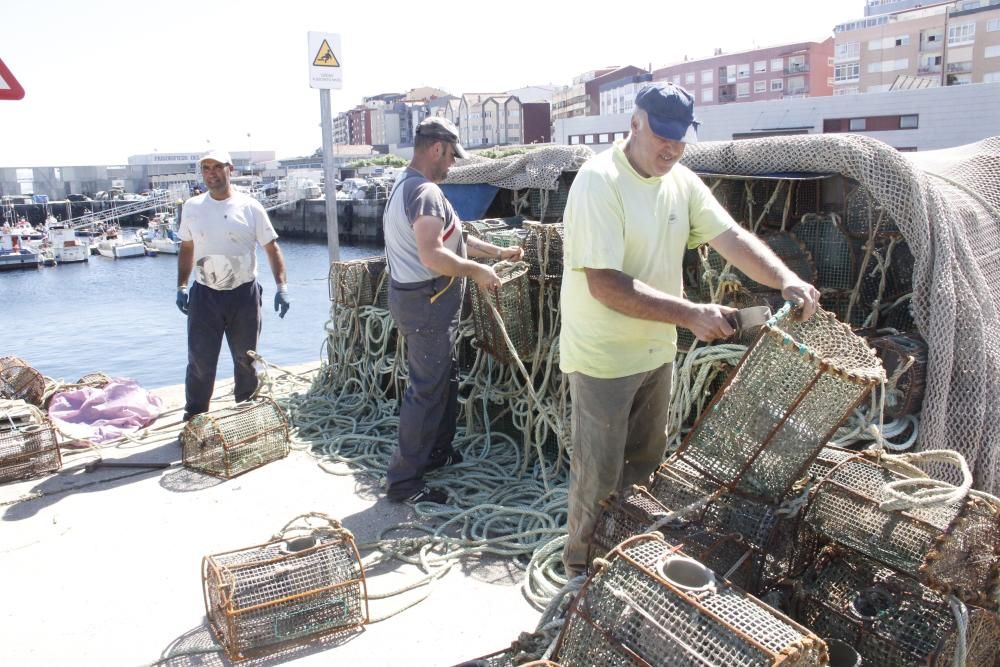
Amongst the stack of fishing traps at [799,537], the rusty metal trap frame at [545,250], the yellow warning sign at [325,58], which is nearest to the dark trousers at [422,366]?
the rusty metal trap frame at [545,250]

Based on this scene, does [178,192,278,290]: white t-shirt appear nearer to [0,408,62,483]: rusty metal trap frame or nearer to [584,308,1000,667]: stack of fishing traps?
[0,408,62,483]: rusty metal trap frame

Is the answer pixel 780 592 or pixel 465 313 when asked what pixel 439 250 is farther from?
pixel 780 592

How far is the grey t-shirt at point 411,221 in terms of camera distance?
3.55 m

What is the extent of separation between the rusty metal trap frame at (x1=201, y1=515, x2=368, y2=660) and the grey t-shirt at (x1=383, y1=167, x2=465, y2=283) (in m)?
1.36

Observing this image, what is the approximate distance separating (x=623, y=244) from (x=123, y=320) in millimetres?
23634

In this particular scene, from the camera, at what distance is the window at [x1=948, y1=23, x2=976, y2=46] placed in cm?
5691

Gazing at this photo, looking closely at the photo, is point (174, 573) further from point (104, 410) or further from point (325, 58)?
point (325, 58)

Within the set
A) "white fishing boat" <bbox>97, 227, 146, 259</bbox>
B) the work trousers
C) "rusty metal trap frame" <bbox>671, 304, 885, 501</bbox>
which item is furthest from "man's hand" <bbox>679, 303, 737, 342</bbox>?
"white fishing boat" <bbox>97, 227, 146, 259</bbox>

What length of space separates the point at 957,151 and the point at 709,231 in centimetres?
403

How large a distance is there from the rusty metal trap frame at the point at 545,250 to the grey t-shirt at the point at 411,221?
0.51 metres

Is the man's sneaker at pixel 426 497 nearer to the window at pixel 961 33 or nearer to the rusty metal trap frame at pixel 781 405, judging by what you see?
the rusty metal trap frame at pixel 781 405

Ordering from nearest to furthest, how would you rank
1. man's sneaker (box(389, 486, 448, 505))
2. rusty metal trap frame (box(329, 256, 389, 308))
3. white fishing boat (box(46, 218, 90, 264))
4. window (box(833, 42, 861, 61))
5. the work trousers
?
the work trousers
man's sneaker (box(389, 486, 448, 505))
rusty metal trap frame (box(329, 256, 389, 308))
white fishing boat (box(46, 218, 90, 264))
window (box(833, 42, 861, 61))

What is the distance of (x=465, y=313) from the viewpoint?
460 cm

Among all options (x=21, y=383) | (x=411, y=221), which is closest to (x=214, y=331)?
(x=21, y=383)
